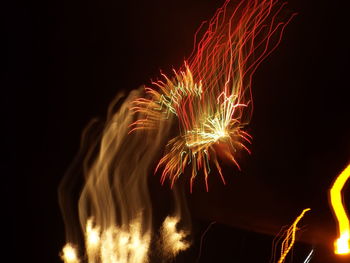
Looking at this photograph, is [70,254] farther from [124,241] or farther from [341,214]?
[341,214]

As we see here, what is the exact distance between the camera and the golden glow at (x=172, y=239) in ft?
44.7

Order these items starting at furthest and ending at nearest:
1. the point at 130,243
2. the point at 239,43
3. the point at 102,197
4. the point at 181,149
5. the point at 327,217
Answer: the point at 130,243 < the point at 102,197 < the point at 181,149 < the point at 239,43 < the point at 327,217

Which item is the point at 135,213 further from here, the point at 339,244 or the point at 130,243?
the point at 339,244

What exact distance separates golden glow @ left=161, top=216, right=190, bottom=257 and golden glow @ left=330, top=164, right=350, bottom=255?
7778 millimetres

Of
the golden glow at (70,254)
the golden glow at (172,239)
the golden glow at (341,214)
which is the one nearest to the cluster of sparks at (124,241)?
the golden glow at (172,239)

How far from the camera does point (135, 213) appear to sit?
14977 millimetres

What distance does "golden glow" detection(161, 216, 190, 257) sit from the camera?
13617mm

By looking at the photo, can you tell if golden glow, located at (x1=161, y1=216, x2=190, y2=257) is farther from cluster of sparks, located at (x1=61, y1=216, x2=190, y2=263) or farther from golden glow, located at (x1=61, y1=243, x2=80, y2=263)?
golden glow, located at (x1=61, y1=243, x2=80, y2=263)

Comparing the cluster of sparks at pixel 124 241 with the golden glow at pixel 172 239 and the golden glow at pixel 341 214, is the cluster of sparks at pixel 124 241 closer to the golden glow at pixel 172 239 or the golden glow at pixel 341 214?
the golden glow at pixel 172 239

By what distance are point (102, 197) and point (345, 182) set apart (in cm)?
844

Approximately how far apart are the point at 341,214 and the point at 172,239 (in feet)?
26.2

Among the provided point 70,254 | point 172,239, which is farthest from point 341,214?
point 70,254

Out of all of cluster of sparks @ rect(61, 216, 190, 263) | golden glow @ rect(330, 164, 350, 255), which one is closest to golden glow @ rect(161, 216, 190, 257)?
cluster of sparks @ rect(61, 216, 190, 263)

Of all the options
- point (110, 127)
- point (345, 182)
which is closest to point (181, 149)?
point (110, 127)
